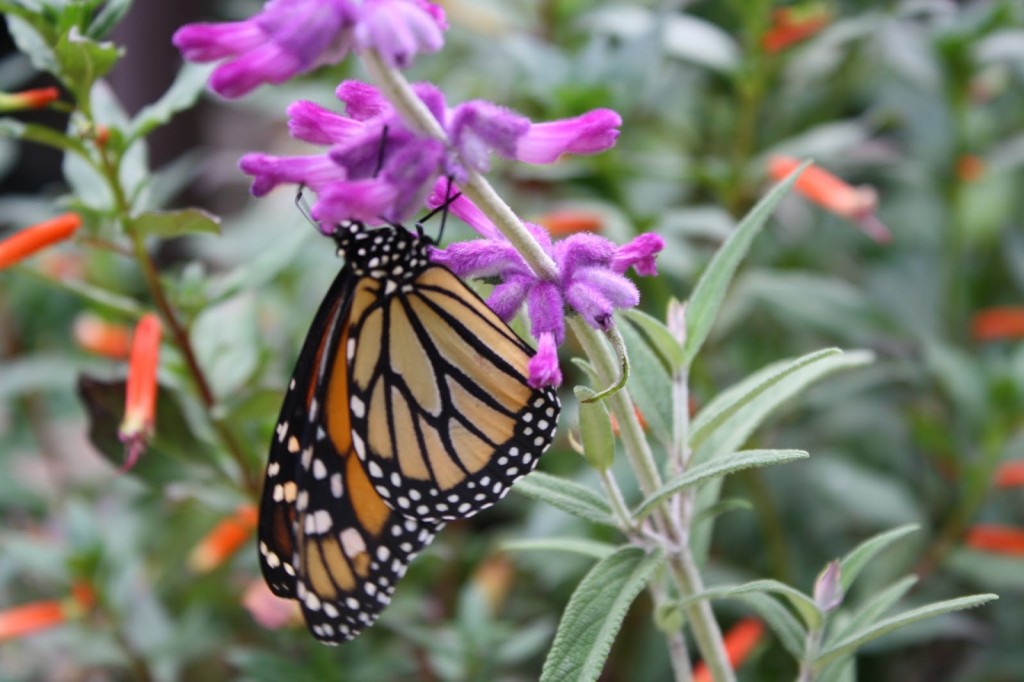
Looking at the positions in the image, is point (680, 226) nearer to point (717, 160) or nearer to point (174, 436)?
point (717, 160)

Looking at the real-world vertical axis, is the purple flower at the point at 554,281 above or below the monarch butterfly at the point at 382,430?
above

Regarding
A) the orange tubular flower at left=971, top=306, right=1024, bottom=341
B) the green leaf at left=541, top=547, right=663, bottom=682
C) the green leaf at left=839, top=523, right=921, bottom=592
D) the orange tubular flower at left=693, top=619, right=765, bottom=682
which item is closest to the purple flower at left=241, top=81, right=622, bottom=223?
the green leaf at left=541, top=547, right=663, bottom=682

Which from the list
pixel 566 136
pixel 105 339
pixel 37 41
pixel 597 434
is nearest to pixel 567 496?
pixel 597 434

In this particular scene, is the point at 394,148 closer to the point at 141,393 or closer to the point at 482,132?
the point at 482,132

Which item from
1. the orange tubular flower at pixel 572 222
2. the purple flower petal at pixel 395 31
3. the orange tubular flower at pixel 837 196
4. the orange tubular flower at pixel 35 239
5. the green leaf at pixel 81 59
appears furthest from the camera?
the orange tubular flower at pixel 572 222

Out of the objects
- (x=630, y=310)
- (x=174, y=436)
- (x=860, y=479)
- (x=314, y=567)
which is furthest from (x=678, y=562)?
(x=860, y=479)

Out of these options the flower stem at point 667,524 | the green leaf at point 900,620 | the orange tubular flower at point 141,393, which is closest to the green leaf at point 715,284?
the flower stem at point 667,524

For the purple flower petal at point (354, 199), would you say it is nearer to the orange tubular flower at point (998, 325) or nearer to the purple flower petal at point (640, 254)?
the purple flower petal at point (640, 254)
